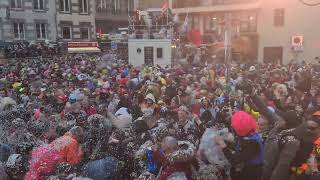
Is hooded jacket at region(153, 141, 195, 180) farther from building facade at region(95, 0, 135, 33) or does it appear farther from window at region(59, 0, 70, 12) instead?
building facade at region(95, 0, 135, 33)

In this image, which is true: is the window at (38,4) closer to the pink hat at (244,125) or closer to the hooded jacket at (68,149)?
the hooded jacket at (68,149)

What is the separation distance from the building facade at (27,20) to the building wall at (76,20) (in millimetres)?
747

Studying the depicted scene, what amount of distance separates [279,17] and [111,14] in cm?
1974

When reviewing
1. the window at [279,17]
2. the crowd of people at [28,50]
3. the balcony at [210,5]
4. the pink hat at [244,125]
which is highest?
the balcony at [210,5]

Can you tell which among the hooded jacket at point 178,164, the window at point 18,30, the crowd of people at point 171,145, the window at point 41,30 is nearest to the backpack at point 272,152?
the crowd of people at point 171,145

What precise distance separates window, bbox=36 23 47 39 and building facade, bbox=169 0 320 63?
15.2 m

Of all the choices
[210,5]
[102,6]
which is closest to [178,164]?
[210,5]

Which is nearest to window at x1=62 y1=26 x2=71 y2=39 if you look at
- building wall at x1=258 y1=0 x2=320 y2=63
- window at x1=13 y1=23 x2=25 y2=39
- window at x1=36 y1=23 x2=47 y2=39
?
window at x1=36 y1=23 x2=47 y2=39

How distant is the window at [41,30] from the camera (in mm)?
36094

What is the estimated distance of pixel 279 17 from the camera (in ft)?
114

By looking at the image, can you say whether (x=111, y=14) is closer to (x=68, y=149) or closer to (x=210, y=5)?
(x=210, y=5)

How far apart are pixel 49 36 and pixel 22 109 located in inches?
1115

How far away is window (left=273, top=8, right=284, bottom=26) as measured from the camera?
→ 113 ft

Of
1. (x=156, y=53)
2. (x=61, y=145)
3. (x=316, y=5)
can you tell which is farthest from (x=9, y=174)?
(x=316, y=5)
